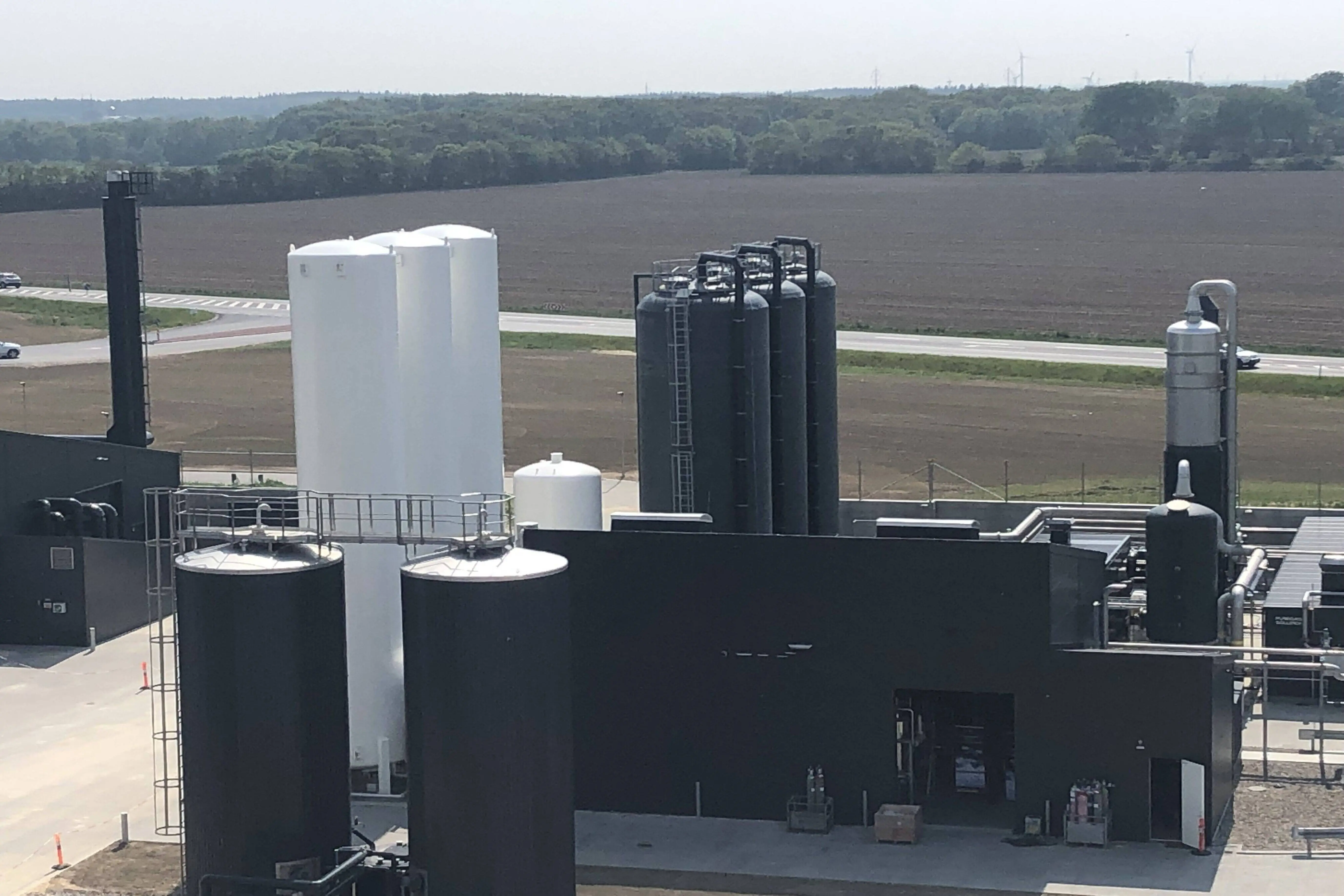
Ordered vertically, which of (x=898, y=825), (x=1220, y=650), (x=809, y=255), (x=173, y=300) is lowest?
(x=898, y=825)

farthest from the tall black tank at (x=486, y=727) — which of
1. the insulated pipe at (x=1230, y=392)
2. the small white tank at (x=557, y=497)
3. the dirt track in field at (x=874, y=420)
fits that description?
the dirt track in field at (x=874, y=420)

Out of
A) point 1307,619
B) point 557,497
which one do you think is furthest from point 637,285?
point 1307,619

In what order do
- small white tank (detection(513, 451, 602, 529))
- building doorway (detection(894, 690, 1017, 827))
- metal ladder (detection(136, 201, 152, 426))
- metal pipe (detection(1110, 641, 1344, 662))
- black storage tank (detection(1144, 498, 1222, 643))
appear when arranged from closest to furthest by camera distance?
metal pipe (detection(1110, 641, 1344, 662)) < building doorway (detection(894, 690, 1017, 827)) < small white tank (detection(513, 451, 602, 529)) < black storage tank (detection(1144, 498, 1222, 643)) < metal ladder (detection(136, 201, 152, 426))

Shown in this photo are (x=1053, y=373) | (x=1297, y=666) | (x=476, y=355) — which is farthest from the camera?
(x=1053, y=373)

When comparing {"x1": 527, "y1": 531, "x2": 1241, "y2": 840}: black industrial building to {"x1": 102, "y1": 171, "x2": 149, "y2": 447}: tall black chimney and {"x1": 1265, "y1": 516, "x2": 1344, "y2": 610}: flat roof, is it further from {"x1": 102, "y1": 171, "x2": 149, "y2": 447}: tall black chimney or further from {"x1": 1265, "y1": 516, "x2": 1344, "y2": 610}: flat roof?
{"x1": 102, "y1": 171, "x2": 149, "y2": 447}: tall black chimney

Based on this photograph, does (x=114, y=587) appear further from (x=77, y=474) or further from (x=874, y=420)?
(x=874, y=420)

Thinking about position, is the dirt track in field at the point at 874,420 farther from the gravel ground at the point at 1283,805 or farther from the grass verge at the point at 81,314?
the gravel ground at the point at 1283,805

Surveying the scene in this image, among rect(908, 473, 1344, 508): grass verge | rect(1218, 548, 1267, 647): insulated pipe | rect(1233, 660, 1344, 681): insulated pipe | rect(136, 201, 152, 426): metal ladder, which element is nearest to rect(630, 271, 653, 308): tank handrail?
rect(1218, 548, 1267, 647): insulated pipe
